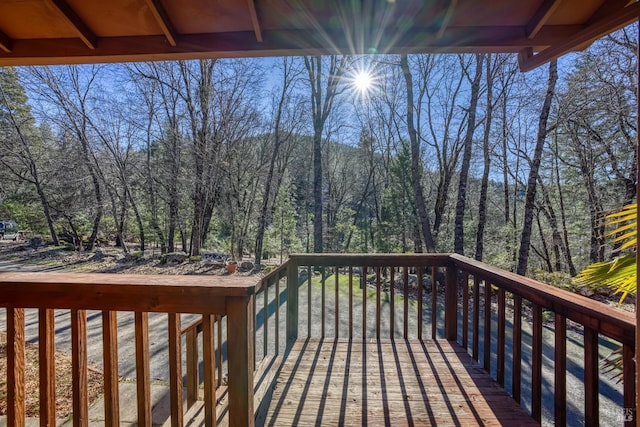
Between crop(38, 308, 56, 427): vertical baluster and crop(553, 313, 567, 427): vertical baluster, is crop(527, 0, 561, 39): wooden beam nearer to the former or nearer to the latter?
crop(553, 313, 567, 427): vertical baluster

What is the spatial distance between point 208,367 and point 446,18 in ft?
7.13

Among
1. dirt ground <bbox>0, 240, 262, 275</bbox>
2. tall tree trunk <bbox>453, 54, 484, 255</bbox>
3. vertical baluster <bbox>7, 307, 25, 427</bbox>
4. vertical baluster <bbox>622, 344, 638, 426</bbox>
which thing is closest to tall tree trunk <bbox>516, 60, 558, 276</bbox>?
tall tree trunk <bbox>453, 54, 484, 255</bbox>

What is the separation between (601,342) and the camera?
396 cm

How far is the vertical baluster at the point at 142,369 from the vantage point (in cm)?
125

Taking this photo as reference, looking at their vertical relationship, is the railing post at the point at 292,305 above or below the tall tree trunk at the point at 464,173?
below

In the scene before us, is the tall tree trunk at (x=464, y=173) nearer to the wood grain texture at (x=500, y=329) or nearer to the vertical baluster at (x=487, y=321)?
the vertical baluster at (x=487, y=321)

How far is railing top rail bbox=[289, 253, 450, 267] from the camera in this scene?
2920 mm

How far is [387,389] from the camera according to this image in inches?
80.6

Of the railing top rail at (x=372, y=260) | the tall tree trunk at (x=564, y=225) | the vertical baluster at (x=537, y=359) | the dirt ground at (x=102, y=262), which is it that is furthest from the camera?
the tall tree trunk at (x=564, y=225)

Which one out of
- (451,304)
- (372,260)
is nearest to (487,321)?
(451,304)

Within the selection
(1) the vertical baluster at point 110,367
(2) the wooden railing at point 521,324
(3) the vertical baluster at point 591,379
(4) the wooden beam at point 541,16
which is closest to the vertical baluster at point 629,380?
(2) the wooden railing at point 521,324

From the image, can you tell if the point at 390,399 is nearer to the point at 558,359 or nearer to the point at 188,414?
the point at 558,359

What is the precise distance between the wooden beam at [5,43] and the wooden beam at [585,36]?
314cm

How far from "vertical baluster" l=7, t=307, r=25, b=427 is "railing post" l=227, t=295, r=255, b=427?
3.39 ft
